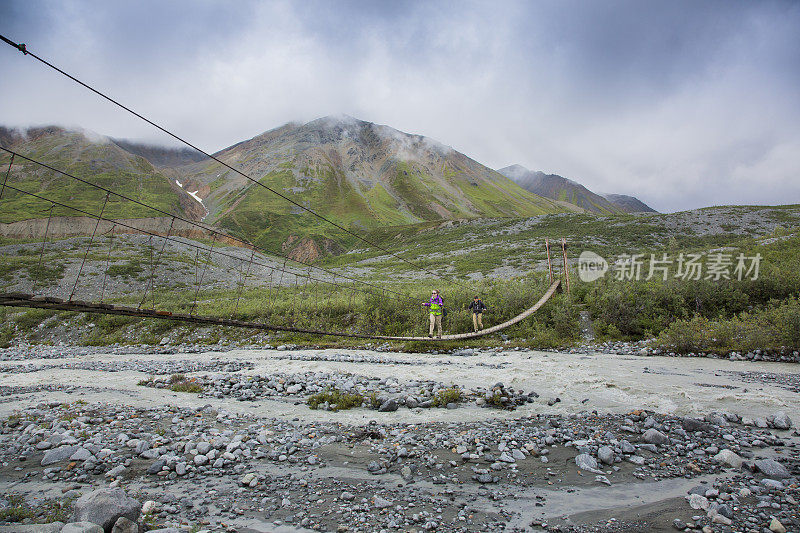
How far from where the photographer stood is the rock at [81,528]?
4.02 meters

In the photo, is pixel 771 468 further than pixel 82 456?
No

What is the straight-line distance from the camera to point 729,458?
234 inches

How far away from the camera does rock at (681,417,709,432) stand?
718cm

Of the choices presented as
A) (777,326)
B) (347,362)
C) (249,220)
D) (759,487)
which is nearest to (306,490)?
(759,487)

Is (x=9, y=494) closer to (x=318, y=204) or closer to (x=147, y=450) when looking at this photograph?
(x=147, y=450)

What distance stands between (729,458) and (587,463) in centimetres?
221

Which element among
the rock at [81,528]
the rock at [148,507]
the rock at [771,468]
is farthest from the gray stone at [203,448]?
the rock at [771,468]

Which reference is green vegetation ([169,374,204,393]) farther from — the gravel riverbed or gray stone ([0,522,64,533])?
gray stone ([0,522,64,533])

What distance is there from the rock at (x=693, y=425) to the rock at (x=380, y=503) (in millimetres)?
6192

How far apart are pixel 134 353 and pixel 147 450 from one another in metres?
17.9

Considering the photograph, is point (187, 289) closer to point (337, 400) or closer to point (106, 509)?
point (337, 400)

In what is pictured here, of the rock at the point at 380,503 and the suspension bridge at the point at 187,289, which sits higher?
the suspension bridge at the point at 187,289

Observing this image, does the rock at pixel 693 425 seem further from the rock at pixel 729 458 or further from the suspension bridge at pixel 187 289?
the suspension bridge at pixel 187 289

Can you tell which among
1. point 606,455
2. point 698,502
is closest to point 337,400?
point 606,455
